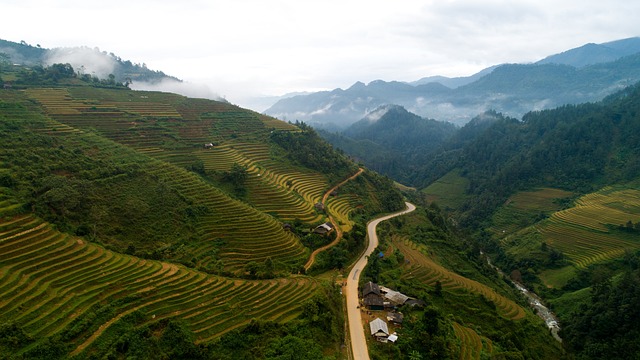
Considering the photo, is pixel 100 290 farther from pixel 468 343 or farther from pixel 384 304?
pixel 468 343

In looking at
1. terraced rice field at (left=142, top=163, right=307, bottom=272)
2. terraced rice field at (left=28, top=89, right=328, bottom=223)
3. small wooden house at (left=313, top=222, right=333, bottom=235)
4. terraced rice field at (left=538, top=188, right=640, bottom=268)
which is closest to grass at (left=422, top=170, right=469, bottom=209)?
terraced rice field at (left=538, top=188, right=640, bottom=268)

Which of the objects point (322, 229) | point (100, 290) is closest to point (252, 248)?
point (322, 229)

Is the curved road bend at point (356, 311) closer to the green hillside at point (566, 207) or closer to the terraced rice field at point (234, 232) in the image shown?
the terraced rice field at point (234, 232)

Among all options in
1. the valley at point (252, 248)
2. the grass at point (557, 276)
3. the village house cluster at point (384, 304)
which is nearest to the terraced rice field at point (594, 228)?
the valley at point (252, 248)

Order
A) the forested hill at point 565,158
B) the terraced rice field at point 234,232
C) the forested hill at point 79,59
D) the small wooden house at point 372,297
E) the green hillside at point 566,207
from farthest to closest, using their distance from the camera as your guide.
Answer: the forested hill at point 79,59
the forested hill at point 565,158
the green hillside at point 566,207
the terraced rice field at point 234,232
the small wooden house at point 372,297

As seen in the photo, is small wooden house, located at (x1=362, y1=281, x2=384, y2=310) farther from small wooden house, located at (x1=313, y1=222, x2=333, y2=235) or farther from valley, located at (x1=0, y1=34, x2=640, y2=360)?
small wooden house, located at (x1=313, y1=222, x2=333, y2=235)
